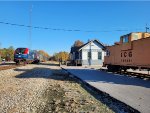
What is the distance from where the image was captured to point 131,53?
947 inches

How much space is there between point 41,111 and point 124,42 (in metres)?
18.9

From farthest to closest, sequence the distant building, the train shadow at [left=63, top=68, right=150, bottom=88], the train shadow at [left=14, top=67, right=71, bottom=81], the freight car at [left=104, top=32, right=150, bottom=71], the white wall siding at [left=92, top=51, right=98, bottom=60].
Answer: the white wall siding at [left=92, top=51, right=98, bottom=60] < the distant building < the train shadow at [left=14, top=67, right=71, bottom=81] < the freight car at [left=104, top=32, right=150, bottom=71] < the train shadow at [left=63, top=68, right=150, bottom=88]

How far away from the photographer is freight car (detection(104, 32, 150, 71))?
2111cm

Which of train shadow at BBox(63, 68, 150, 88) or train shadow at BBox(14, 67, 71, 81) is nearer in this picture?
train shadow at BBox(63, 68, 150, 88)

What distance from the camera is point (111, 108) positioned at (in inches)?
383

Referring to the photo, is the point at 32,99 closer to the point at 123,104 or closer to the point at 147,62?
the point at 123,104

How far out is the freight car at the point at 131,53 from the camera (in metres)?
21.1

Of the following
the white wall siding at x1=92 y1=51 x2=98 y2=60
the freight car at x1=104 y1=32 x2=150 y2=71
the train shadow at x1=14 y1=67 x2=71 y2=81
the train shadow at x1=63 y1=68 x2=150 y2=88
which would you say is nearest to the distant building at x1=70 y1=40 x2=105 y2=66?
the white wall siding at x1=92 y1=51 x2=98 y2=60

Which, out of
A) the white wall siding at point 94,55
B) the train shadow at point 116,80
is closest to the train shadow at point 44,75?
the train shadow at point 116,80

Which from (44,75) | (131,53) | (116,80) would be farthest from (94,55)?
(116,80)

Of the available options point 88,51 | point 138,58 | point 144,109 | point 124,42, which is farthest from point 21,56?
point 144,109

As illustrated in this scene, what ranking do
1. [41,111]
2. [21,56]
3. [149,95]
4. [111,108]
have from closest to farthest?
[41,111] < [111,108] < [149,95] < [21,56]

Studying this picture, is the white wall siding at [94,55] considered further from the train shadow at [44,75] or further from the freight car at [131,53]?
the train shadow at [44,75]

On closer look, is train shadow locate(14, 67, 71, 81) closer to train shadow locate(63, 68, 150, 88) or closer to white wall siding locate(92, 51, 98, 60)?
train shadow locate(63, 68, 150, 88)
